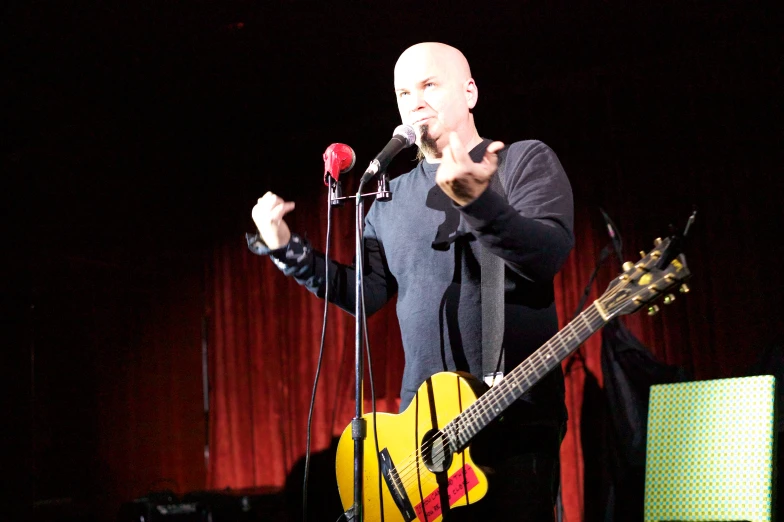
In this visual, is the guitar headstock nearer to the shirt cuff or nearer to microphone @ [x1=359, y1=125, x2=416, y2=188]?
microphone @ [x1=359, y1=125, x2=416, y2=188]

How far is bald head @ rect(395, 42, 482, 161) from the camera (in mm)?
2055

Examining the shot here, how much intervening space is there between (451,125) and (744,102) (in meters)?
2.68

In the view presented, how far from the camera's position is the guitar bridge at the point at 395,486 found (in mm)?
1814

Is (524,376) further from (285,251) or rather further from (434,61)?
(434,61)

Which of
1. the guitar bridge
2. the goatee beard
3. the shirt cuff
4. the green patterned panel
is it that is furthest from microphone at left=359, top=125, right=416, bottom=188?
the green patterned panel

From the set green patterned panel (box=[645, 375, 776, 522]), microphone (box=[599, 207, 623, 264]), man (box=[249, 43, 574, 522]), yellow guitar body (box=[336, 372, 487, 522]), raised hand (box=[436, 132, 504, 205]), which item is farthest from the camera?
microphone (box=[599, 207, 623, 264])

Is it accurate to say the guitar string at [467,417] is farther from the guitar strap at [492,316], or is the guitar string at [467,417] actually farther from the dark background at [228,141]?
the dark background at [228,141]

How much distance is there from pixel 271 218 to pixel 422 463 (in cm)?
77

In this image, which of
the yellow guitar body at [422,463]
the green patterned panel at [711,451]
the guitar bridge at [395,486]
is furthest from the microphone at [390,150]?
the green patterned panel at [711,451]

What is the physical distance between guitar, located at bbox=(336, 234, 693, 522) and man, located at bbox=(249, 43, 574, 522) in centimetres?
6

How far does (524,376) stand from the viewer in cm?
161

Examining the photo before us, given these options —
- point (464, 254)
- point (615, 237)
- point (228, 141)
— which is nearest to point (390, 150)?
point (464, 254)

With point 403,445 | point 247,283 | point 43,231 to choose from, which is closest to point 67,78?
point 43,231

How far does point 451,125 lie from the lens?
2061 mm
